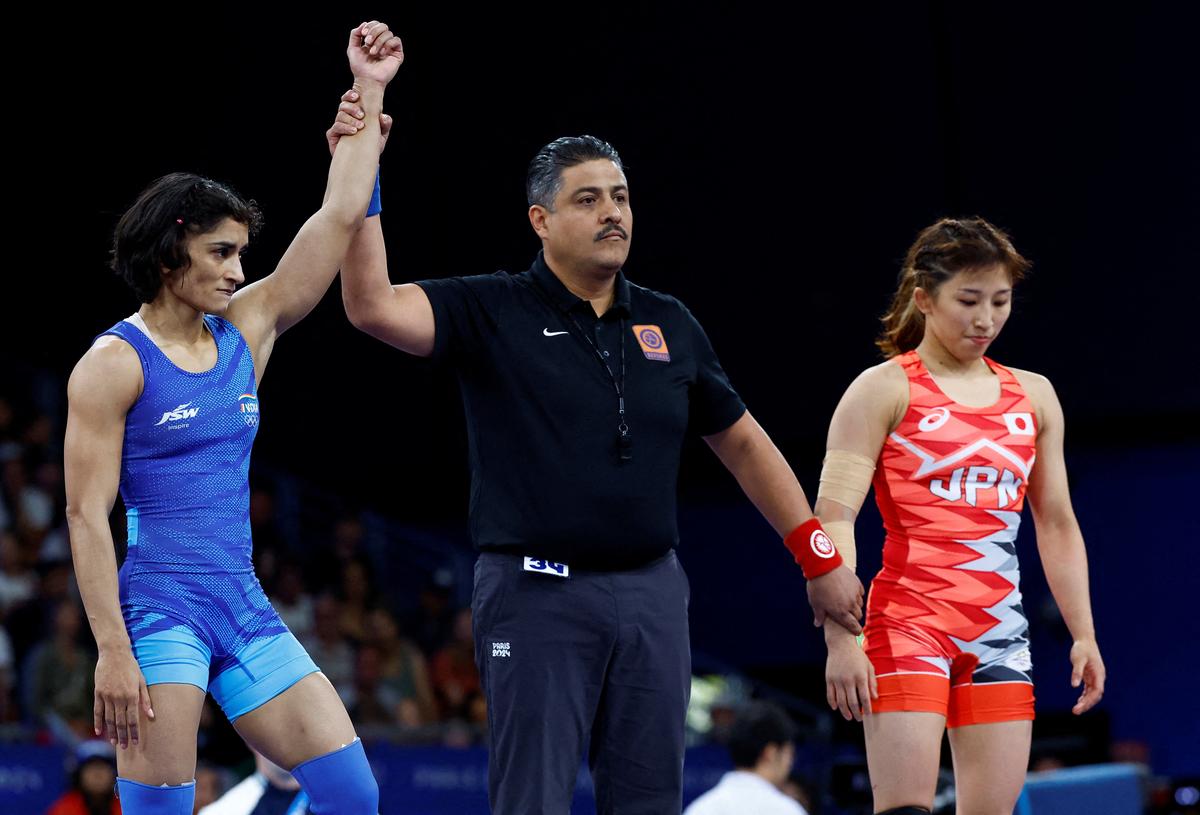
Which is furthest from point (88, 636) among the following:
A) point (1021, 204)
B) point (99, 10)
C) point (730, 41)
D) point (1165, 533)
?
point (1165, 533)

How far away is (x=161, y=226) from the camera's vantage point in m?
3.45

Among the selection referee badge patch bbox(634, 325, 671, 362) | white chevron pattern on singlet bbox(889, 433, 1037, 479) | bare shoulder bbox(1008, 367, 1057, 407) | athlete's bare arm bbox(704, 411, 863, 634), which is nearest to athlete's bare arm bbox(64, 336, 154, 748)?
referee badge patch bbox(634, 325, 671, 362)

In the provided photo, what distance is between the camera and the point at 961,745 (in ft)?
13.0

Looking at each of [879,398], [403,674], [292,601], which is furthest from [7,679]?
[879,398]

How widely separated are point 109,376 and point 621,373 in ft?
3.79

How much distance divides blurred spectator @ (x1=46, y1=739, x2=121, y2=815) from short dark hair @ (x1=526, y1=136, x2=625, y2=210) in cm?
386

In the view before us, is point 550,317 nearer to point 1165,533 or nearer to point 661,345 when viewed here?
point 661,345

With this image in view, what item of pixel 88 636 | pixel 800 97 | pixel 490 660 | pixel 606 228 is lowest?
pixel 88 636

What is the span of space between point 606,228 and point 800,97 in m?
8.15

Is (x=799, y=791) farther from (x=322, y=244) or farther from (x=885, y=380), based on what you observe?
(x=322, y=244)

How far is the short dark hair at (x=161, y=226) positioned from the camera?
11.3 feet

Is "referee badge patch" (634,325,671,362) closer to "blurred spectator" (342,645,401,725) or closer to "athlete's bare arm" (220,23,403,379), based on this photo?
"athlete's bare arm" (220,23,403,379)

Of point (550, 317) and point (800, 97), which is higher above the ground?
point (800, 97)

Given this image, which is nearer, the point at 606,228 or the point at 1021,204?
the point at 606,228
